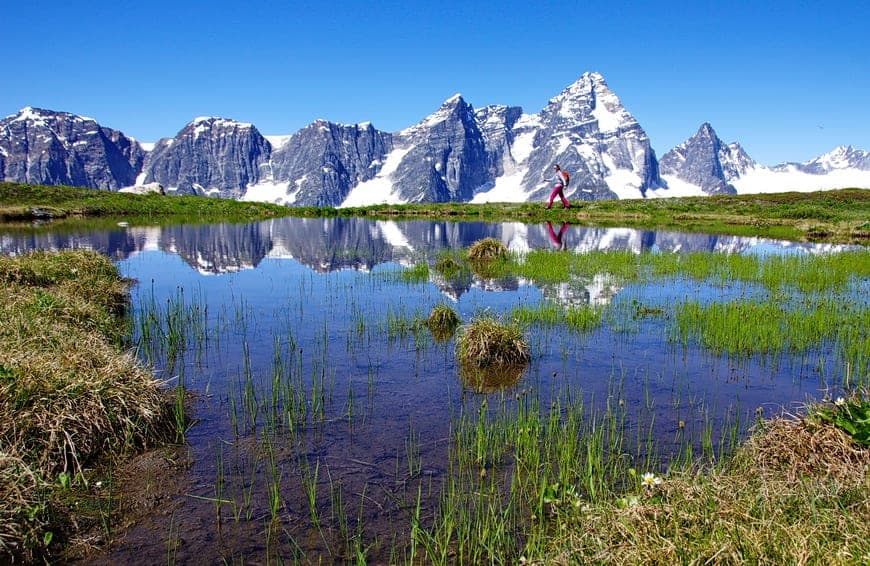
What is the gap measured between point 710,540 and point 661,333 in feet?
40.8

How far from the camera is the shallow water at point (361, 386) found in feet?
23.4

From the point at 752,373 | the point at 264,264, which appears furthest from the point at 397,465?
the point at 264,264

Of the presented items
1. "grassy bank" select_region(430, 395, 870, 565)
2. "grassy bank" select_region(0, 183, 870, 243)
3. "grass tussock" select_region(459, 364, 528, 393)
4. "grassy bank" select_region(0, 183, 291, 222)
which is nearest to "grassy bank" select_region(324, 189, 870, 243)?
"grassy bank" select_region(0, 183, 870, 243)

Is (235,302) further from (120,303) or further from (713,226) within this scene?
(713,226)

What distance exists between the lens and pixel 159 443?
9008 millimetres

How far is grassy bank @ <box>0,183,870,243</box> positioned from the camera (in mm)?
58688

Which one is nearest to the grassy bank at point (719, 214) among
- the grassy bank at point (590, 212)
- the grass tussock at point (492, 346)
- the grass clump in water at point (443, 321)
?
the grassy bank at point (590, 212)

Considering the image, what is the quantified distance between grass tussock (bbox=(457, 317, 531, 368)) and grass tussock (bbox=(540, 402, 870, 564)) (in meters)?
6.79

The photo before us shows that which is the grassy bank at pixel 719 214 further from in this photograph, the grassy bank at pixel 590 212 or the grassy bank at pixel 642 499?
the grassy bank at pixel 642 499

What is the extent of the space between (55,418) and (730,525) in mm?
8558

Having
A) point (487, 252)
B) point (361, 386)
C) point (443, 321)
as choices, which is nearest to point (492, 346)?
point (361, 386)

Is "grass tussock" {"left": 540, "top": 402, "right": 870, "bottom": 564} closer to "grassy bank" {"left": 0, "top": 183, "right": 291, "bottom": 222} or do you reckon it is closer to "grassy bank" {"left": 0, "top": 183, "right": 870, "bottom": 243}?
"grassy bank" {"left": 0, "top": 183, "right": 870, "bottom": 243}

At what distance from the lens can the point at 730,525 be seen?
4902 millimetres

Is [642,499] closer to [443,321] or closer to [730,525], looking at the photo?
[730,525]
